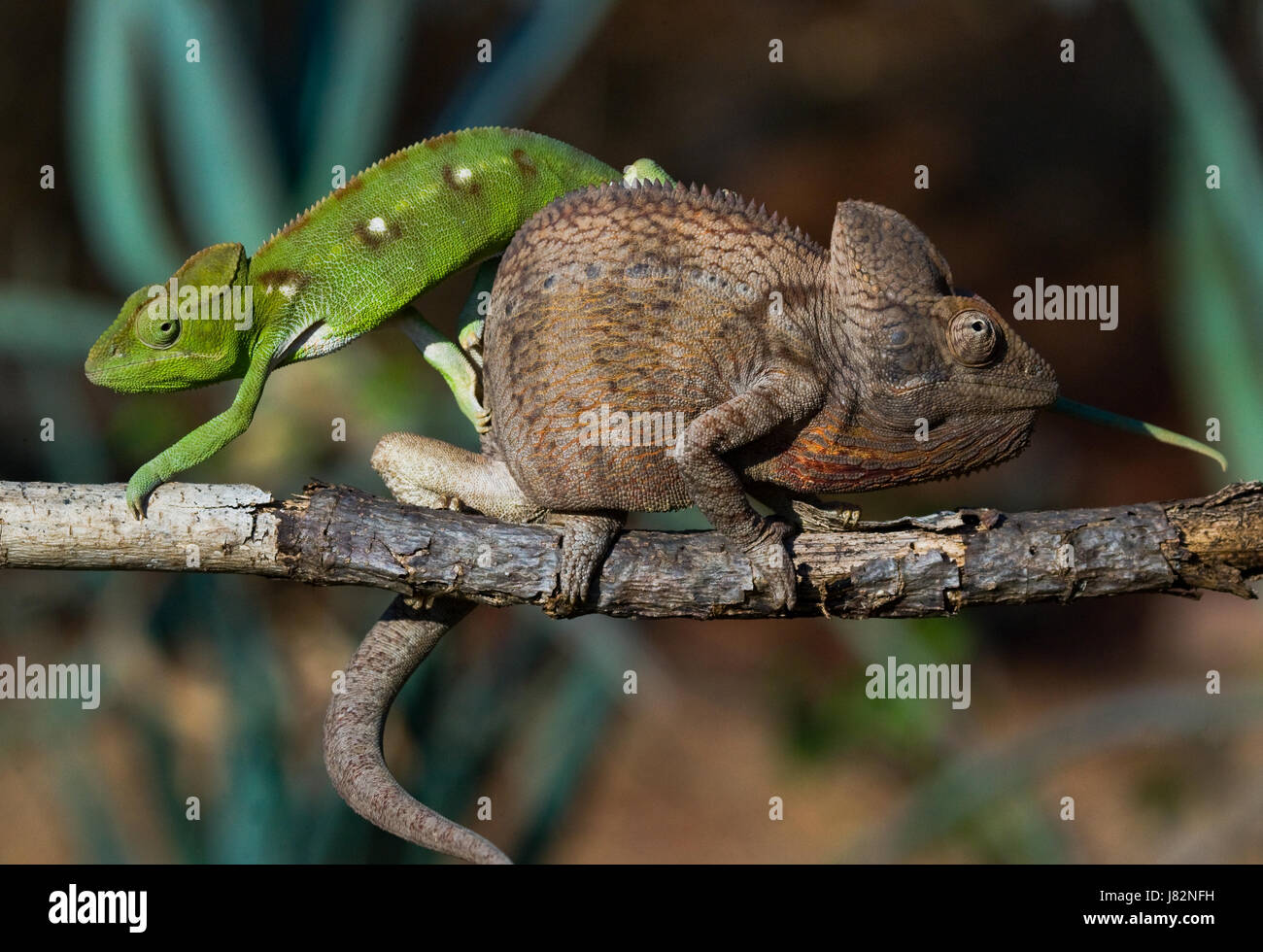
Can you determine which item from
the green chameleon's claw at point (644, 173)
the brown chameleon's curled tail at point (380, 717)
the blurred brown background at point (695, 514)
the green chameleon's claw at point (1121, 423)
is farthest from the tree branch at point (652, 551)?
the blurred brown background at point (695, 514)

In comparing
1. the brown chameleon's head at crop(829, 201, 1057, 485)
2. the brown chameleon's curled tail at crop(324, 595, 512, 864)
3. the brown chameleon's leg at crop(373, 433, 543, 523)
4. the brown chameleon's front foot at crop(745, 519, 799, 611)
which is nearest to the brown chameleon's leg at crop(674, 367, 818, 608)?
the brown chameleon's front foot at crop(745, 519, 799, 611)

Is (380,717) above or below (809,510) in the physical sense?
below

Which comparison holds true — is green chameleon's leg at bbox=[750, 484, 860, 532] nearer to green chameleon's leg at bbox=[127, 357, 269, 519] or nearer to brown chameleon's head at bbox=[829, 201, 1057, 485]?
brown chameleon's head at bbox=[829, 201, 1057, 485]

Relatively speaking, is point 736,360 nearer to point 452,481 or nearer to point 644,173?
point 644,173

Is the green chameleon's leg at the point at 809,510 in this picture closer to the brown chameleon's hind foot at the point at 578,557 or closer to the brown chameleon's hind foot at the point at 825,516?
the brown chameleon's hind foot at the point at 825,516

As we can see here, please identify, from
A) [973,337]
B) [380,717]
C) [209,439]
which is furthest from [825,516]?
[209,439]

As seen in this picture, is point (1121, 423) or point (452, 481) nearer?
point (1121, 423)
